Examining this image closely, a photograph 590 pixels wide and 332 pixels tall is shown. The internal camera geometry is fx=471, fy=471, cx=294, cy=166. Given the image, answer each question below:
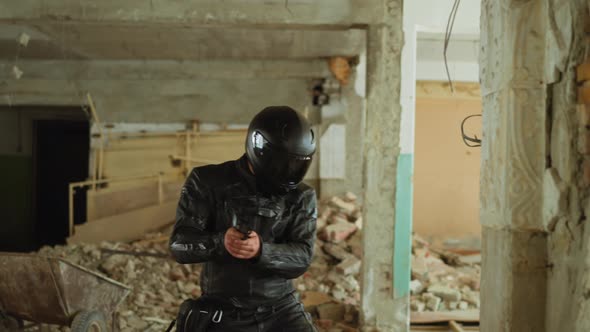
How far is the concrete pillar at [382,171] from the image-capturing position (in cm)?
508

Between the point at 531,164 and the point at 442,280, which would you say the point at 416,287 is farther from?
the point at 531,164

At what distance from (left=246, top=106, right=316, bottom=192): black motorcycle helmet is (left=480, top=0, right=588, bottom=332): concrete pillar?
1.02 metres

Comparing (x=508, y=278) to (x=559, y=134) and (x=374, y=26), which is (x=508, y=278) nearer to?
(x=559, y=134)

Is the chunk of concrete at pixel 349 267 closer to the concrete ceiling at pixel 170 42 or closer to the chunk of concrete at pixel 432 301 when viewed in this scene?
the chunk of concrete at pixel 432 301

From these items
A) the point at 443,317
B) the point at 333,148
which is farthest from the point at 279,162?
the point at 333,148

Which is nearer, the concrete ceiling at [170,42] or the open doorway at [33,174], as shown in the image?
the concrete ceiling at [170,42]

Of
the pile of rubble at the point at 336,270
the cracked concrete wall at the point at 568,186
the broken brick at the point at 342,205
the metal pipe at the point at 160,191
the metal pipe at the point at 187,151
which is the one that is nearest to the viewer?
the cracked concrete wall at the point at 568,186

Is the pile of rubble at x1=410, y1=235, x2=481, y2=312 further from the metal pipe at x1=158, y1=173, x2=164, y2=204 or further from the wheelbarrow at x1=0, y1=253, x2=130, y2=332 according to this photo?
the metal pipe at x1=158, y1=173, x2=164, y2=204

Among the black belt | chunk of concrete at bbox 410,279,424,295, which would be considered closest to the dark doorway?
chunk of concrete at bbox 410,279,424,295

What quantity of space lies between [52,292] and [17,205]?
29.7 feet

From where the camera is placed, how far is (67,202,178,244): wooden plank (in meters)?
8.96

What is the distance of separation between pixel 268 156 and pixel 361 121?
7.36 metres

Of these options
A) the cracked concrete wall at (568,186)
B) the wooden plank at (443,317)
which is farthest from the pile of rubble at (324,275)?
the cracked concrete wall at (568,186)

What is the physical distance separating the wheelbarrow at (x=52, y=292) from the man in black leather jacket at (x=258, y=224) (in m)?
1.83
